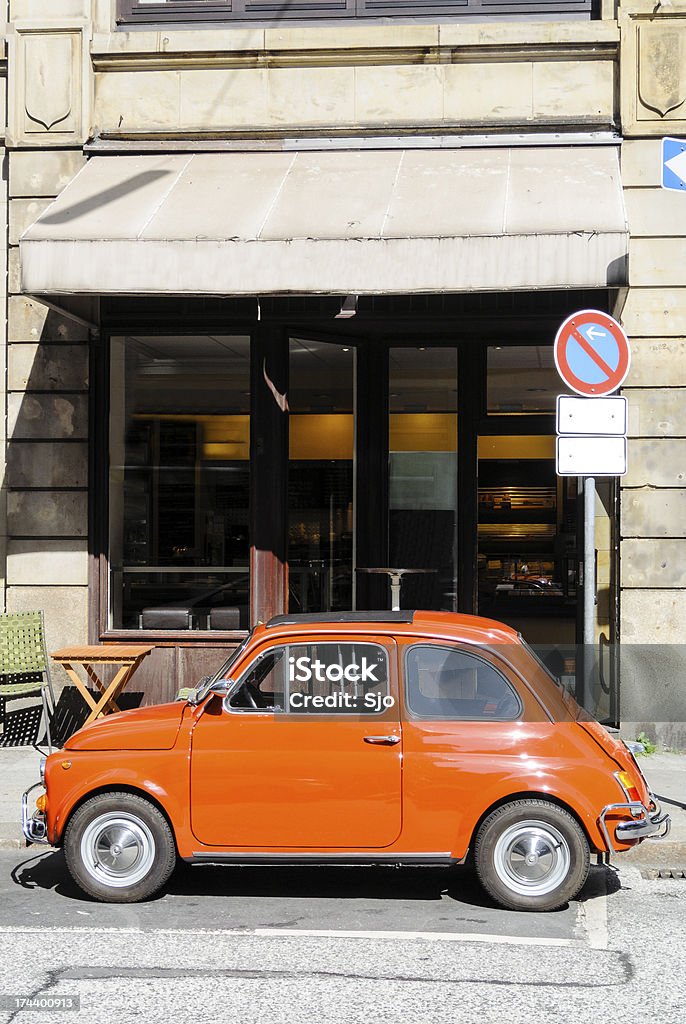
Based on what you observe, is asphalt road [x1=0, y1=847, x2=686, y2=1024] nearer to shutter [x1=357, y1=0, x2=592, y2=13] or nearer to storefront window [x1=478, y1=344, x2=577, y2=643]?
storefront window [x1=478, y1=344, x2=577, y2=643]

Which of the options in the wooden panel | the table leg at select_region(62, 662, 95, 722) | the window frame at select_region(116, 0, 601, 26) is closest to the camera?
the table leg at select_region(62, 662, 95, 722)

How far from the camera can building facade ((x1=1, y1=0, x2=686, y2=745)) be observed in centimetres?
1048


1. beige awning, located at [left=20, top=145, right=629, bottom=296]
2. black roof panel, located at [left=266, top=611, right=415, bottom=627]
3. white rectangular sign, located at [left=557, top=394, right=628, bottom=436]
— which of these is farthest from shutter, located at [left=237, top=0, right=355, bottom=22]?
black roof panel, located at [left=266, top=611, right=415, bottom=627]

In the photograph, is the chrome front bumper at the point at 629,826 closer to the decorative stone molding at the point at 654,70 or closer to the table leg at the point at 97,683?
the table leg at the point at 97,683

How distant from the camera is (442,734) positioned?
613 centimetres

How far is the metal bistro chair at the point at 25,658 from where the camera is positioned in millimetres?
10320

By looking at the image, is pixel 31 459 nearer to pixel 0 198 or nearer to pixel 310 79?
pixel 0 198

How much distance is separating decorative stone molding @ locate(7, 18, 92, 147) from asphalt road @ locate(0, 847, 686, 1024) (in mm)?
7046

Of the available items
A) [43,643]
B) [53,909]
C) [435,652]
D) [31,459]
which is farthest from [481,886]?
[31,459]

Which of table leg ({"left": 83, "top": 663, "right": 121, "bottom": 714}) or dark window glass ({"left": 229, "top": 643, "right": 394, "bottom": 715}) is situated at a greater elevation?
dark window glass ({"left": 229, "top": 643, "right": 394, "bottom": 715})

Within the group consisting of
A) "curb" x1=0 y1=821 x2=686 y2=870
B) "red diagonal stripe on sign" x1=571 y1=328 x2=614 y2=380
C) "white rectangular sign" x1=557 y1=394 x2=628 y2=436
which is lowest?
"curb" x1=0 y1=821 x2=686 y2=870

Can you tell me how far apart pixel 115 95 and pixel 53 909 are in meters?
7.94

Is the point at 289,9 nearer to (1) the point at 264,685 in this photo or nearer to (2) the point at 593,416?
(2) the point at 593,416

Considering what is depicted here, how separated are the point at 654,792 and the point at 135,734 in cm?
433
